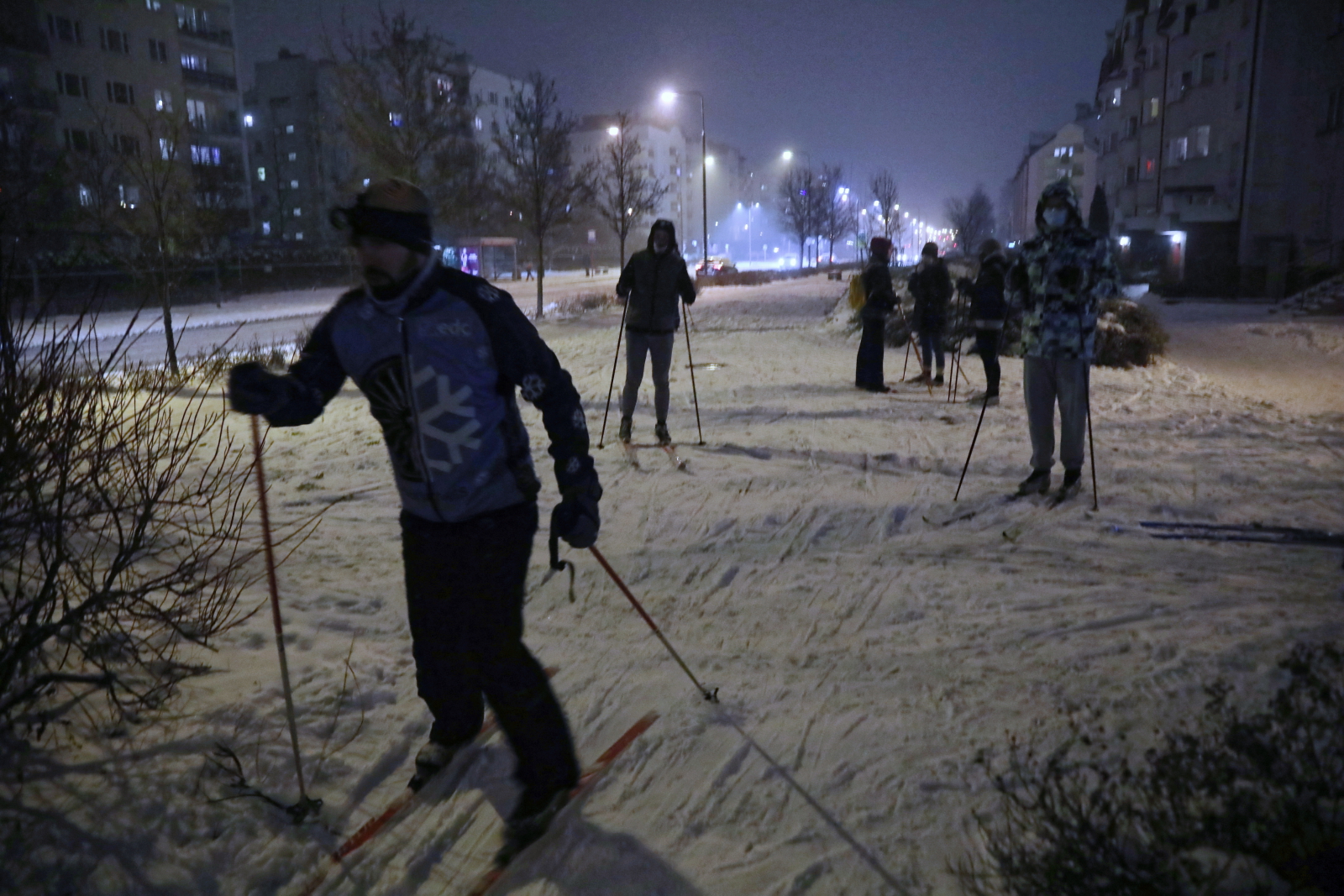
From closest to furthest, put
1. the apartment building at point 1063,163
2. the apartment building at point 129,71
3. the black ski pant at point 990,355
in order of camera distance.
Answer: the black ski pant at point 990,355 → the apartment building at point 129,71 → the apartment building at point 1063,163

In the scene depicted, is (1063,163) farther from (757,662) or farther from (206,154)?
(757,662)

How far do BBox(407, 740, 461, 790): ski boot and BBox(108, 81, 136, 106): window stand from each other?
49.8m

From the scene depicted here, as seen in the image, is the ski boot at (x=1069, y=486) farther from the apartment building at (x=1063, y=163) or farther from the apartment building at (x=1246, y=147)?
the apartment building at (x=1063, y=163)

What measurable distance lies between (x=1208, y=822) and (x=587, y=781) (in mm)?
1971

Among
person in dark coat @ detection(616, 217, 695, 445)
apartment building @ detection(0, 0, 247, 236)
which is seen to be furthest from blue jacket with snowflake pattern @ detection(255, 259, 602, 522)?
apartment building @ detection(0, 0, 247, 236)

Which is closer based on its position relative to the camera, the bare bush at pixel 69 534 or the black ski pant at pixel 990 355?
the bare bush at pixel 69 534

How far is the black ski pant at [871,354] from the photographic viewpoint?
11.3m

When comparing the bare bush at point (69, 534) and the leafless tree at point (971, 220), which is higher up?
the leafless tree at point (971, 220)

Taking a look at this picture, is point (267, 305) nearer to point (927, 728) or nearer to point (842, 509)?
point (842, 509)

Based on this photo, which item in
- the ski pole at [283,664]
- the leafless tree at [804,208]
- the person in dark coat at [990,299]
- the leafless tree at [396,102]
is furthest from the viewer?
the leafless tree at [804,208]

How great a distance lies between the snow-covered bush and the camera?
2.08 metres

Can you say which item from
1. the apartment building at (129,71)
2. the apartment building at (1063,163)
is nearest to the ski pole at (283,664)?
the apartment building at (129,71)

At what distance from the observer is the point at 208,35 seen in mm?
51031

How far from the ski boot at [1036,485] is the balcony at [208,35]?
183 ft
